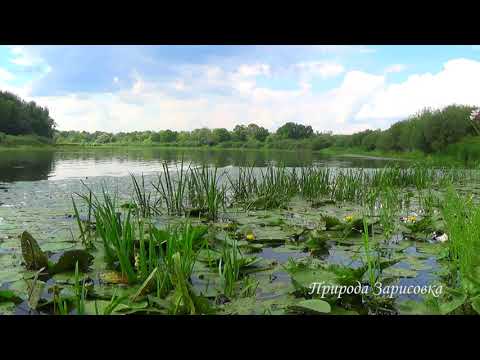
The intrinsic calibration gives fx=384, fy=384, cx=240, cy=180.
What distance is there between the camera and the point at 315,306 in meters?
1.95

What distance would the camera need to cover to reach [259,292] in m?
2.46

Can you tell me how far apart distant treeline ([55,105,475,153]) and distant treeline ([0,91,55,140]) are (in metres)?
3.53

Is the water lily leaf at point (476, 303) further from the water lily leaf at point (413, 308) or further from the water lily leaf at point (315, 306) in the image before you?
the water lily leaf at point (315, 306)

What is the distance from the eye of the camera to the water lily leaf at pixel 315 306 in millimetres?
1916

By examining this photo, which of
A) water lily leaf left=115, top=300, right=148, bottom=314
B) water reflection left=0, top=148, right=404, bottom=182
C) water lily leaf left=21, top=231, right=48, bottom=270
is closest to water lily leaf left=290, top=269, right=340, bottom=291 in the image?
water lily leaf left=115, top=300, right=148, bottom=314

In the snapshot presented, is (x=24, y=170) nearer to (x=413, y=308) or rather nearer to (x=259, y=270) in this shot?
(x=259, y=270)

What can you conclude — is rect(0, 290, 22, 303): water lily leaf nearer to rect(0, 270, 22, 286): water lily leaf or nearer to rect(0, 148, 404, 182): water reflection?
rect(0, 270, 22, 286): water lily leaf

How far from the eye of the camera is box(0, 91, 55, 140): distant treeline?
2228cm

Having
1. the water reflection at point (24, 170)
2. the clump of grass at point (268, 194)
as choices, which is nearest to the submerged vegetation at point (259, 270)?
the clump of grass at point (268, 194)

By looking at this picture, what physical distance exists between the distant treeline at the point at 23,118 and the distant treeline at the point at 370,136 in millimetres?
3526
